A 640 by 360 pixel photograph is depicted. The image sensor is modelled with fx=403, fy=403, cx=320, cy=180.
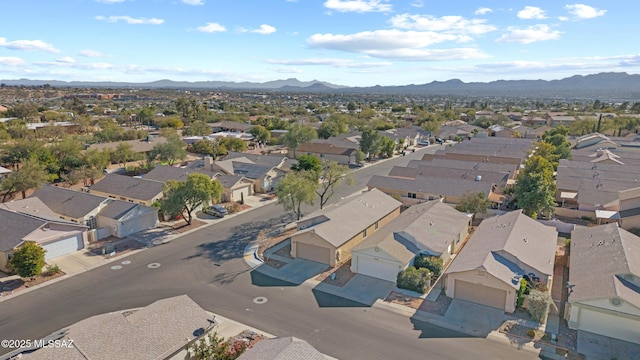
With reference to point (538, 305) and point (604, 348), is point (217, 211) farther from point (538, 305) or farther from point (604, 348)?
point (604, 348)

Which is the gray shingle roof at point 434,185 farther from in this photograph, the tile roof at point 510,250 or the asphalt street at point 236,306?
the asphalt street at point 236,306

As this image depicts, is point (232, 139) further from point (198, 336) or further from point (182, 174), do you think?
point (198, 336)

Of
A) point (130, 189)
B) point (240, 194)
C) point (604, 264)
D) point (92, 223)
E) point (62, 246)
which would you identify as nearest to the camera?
point (604, 264)

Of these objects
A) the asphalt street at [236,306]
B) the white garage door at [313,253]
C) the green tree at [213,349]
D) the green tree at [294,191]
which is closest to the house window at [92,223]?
the asphalt street at [236,306]

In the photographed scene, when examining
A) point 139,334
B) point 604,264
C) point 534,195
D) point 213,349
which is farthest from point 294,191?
point 604,264

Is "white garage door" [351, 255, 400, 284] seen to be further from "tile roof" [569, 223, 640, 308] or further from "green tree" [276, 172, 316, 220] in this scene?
"tile roof" [569, 223, 640, 308]

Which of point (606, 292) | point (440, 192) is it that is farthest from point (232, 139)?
point (606, 292)
